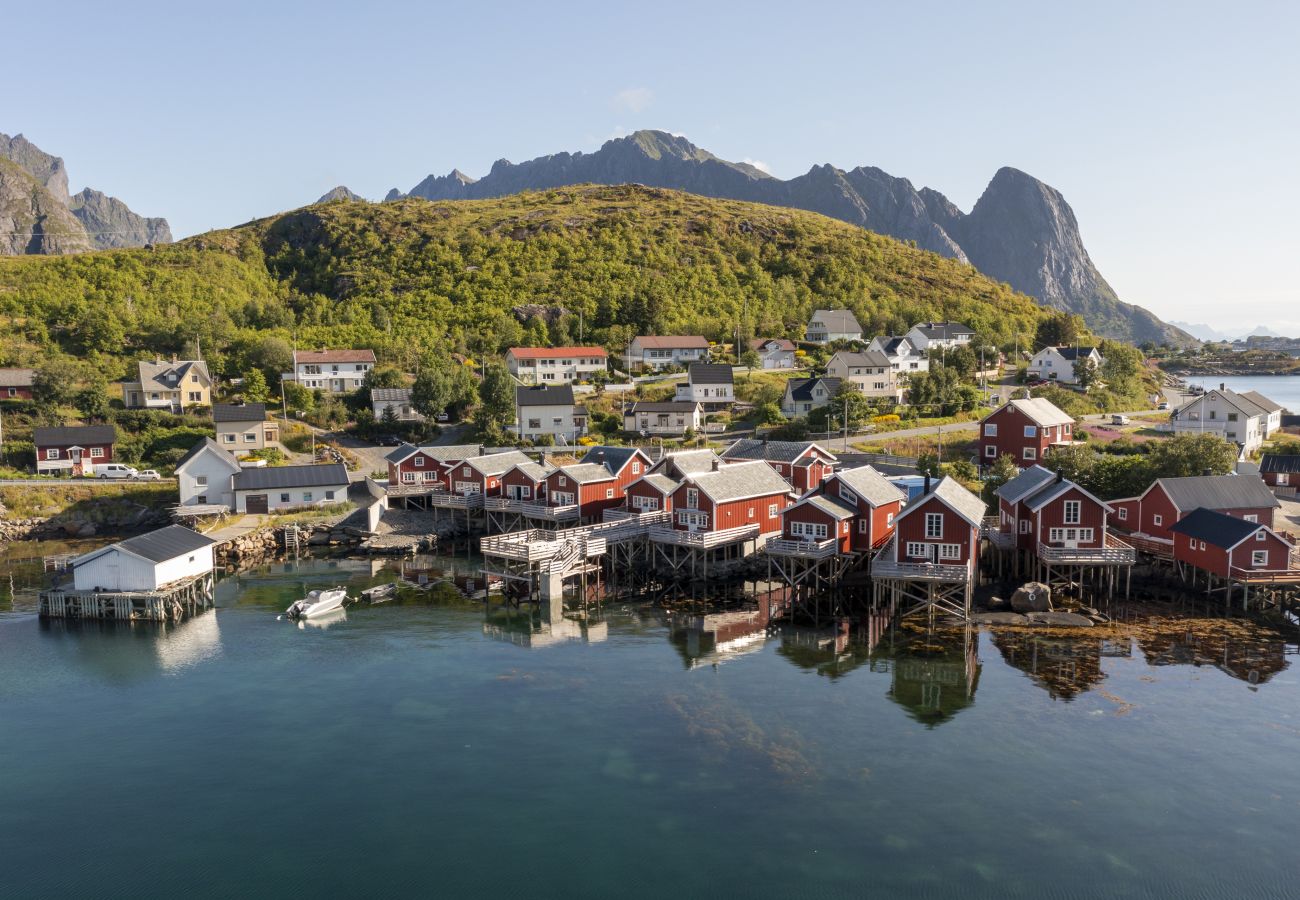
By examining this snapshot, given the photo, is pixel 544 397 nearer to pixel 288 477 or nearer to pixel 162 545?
pixel 288 477

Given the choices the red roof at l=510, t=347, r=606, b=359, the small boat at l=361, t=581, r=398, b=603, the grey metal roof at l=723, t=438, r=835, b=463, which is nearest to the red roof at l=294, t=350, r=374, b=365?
the red roof at l=510, t=347, r=606, b=359

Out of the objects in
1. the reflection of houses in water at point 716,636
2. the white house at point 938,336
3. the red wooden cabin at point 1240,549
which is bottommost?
the reflection of houses in water at point 716,636

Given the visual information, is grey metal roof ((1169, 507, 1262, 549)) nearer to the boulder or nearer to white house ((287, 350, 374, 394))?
the boulder

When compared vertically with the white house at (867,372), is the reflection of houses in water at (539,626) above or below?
below

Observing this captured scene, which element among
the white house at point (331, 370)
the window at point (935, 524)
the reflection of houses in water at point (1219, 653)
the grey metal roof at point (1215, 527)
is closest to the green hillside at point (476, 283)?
the white house at point (331, 370)

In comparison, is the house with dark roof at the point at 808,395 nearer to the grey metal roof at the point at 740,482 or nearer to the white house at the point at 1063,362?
the white house at the point at 1063,362
